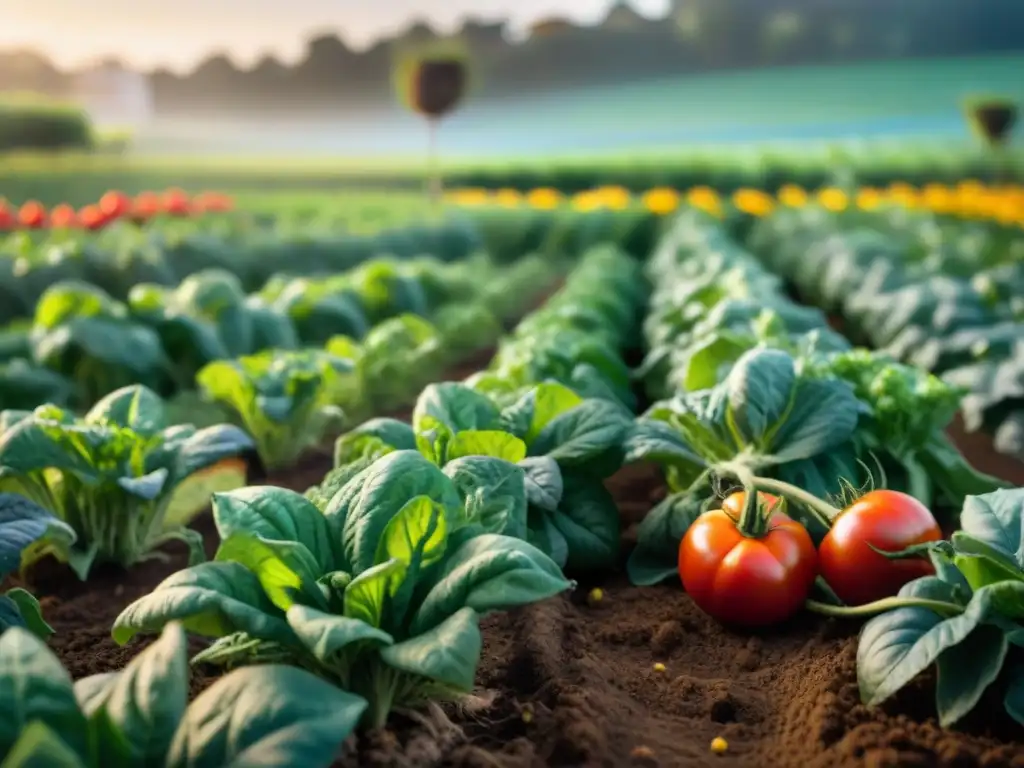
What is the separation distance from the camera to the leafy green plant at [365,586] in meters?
1.47

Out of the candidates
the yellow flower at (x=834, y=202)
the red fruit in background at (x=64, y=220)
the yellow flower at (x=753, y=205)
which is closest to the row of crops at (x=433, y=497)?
the red fruit in background at (x=64, y=220)

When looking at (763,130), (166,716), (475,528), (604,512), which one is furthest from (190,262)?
(763,130)

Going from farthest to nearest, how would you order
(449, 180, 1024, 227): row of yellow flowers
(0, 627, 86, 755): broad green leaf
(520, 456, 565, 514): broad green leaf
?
(449, 180, 1024, 227): row of yellow flowers < (520, 456, 565, 514): broad green leaf < (0, 627, 86, 755): broad green leaf

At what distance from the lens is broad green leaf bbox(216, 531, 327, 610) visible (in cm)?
161

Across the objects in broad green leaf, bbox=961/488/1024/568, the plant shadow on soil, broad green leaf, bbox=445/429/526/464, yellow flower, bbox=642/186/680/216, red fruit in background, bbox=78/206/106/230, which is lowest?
the plant shadow on soil

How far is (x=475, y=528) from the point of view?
5.76 ft

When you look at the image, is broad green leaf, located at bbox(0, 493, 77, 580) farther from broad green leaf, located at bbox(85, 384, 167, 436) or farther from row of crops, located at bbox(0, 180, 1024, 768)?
broad green leaf, located at bbox(85, 384, 167, 436)

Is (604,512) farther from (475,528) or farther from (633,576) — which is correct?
(475,528)

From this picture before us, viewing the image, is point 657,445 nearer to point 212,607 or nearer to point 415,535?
point 415,535

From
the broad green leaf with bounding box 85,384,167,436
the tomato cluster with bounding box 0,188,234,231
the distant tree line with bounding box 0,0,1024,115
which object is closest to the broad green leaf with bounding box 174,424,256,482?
the broad green leaf with bounding box 85,384,167,436

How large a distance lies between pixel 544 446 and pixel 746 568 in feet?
2.08

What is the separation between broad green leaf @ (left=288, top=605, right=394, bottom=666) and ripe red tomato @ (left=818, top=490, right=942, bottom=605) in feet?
3.45

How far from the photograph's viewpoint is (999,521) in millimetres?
1855

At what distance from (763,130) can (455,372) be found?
1737 centimetres
